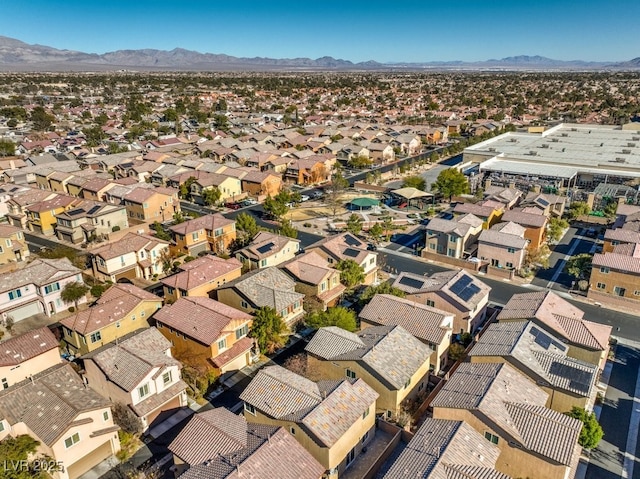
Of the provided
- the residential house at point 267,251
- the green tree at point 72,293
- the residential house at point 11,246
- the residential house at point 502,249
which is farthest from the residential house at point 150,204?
the residential house at point 502,249

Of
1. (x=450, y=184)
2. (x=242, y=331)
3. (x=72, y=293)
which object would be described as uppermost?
(x=450, y=184)

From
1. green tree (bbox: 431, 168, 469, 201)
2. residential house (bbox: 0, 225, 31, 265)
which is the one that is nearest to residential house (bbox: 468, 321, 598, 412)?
green tree (bbox: 431, 168, 469, 201)

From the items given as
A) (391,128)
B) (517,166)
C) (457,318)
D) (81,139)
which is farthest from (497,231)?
(81,139)

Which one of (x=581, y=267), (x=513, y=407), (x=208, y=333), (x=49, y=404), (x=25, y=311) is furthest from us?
(x=581, y=267)

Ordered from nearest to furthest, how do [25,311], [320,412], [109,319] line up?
[320,412] < [109,319] < [25,311]

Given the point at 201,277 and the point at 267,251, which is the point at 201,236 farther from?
the point at 201,277

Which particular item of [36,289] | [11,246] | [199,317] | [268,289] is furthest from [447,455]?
[11,246]
